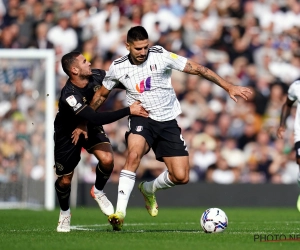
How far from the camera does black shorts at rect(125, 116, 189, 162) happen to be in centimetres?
980

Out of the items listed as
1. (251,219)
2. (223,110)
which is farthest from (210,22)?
(251,219)

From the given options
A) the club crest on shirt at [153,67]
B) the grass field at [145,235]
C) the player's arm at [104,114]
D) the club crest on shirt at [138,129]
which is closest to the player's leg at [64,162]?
the grass field at [145,235]

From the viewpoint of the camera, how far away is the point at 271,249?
284 inches

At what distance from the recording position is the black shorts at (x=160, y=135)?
980 cm

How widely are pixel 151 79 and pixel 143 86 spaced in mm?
133

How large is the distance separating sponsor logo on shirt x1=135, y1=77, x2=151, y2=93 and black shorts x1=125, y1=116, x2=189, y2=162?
36 centimetres

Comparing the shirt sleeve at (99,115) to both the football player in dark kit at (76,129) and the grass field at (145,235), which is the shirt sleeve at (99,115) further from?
the grass field at (145,235)

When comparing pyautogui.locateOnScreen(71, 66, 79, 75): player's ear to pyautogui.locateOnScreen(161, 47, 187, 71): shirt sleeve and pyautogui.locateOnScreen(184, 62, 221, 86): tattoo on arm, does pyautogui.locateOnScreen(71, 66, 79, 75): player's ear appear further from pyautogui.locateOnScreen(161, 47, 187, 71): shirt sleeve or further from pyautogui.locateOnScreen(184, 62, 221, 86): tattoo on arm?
pyautogui.locateOnScreen(184, 62, 221, 86): tattoo on arm

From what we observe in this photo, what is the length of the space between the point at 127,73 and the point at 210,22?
1060 centimetres

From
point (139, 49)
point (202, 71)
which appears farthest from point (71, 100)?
point (202, 71)

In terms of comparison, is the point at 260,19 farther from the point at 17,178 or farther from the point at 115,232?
the point at 115,232

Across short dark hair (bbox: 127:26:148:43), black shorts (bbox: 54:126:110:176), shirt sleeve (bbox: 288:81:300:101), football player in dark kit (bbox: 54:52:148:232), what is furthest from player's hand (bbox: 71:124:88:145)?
shirt sleeve (bbox: 288:81:300:101)

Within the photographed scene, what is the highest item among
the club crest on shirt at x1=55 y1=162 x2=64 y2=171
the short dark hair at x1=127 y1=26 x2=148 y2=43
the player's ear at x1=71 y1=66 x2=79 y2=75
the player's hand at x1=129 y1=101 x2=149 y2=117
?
the short dark hair at x1=127 y1=26 x2=148 y2=43

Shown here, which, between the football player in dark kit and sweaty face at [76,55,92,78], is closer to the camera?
the football player in dark kit
